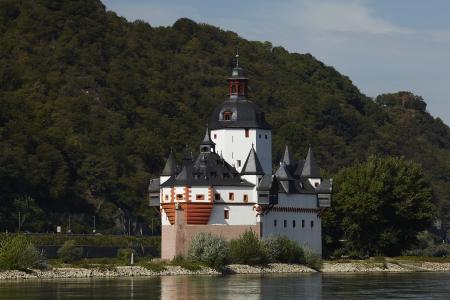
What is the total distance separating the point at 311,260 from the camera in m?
116

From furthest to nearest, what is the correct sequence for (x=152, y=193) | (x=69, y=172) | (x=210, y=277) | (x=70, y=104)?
(x=70, y=104) < (x=69, y=172) < (x=152, y=193) < (x=210, y=277)

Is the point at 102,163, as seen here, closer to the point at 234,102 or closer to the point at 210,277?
the point at 234,102

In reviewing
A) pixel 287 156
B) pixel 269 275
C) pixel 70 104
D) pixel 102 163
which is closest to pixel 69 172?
pixel 102 163

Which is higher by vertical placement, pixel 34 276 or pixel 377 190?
pixel 377 190

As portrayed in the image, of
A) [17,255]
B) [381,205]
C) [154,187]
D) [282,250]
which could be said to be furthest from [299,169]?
[17,255]

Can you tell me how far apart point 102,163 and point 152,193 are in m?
45.8

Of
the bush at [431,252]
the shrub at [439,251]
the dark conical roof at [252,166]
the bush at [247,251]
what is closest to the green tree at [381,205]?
the bush at [431,252]

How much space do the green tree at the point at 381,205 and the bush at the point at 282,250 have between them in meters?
10.6

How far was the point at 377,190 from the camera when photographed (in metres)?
123

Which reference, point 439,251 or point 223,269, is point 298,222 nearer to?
point 223,269

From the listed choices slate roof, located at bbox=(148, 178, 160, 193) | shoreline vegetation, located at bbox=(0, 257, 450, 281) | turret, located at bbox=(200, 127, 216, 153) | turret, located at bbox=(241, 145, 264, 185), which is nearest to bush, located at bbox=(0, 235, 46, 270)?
shoreline vegetation, located at bbox=(0, 257, 450, 281)

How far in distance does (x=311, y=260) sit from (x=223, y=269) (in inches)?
420

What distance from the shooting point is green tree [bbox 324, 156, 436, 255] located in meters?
124

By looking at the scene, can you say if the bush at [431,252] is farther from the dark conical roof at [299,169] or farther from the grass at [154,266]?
the grass at [154,266]
